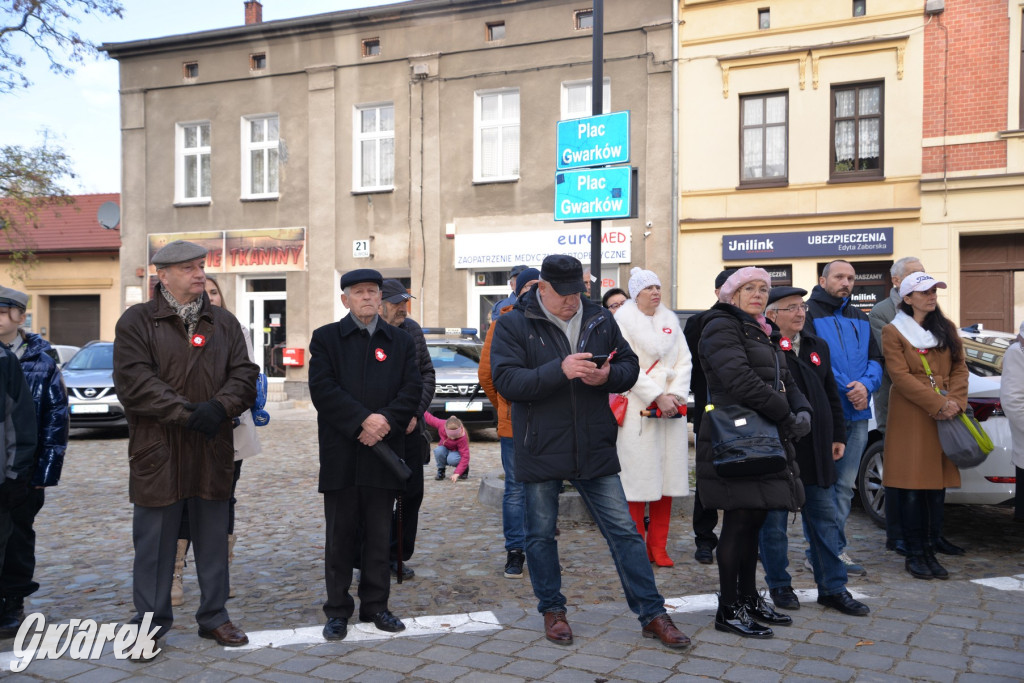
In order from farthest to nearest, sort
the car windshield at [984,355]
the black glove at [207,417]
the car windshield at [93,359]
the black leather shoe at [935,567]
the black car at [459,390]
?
the car windshield at [93,359] → the black car at [459,390] → the car windshield at [984,355] → the black leather shoe at [935,567] → the black glove at [207,417]

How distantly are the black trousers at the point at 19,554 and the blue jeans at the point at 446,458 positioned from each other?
5453mm

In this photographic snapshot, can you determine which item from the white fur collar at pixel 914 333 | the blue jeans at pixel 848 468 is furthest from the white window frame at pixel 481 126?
the blue jeans at pixel 848 468

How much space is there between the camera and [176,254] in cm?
475

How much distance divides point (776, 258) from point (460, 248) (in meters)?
7.03

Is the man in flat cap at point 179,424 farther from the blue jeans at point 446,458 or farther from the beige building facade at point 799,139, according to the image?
the beige building facade at point 799,139

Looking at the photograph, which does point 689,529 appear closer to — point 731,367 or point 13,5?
point 731,367

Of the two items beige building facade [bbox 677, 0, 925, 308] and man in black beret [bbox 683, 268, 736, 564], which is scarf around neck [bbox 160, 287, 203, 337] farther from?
beige building facade [bbox 677, 0, 925, 308]

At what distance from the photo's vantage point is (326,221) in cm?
2248

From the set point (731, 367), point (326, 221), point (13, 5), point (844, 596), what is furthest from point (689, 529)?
point (13, 5)

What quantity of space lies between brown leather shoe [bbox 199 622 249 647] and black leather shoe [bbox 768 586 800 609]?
2.90 m

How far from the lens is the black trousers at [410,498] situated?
5.75m

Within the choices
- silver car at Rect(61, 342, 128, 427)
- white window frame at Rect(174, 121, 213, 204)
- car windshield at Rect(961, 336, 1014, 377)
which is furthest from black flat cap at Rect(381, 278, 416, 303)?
A: white window frame at Rect(174, 121, 213, 204)

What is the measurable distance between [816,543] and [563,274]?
218 centimetres

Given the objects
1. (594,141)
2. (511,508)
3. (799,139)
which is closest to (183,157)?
(799,139)
